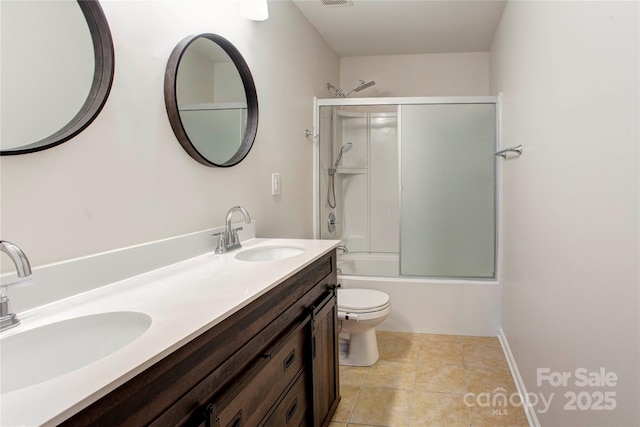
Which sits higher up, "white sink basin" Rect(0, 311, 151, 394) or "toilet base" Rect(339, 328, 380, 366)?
"white sink basin" Rect(0, 311, 151, 394)

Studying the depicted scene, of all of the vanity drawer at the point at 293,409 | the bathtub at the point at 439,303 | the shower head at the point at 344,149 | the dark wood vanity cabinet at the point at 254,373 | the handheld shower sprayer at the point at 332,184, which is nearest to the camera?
the dark wood vanity cabinet at the point at 254,373

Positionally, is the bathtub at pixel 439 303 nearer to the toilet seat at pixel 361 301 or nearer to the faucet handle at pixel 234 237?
the toilet seat at pixel 361 301

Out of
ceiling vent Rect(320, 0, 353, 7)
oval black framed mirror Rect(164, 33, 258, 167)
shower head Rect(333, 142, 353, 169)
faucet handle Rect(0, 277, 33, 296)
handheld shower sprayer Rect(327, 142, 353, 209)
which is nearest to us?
faucet handle Rect(0, 277, 33, 296)

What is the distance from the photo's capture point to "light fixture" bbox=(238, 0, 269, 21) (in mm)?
1765

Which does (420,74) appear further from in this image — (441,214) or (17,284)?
(17,284)

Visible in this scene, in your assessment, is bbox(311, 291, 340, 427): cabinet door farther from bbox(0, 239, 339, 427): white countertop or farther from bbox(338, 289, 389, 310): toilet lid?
bbox(338, 289, 389, 310): toilet lid

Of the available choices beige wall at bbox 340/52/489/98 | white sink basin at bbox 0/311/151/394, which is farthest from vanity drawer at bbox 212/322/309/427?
beige wall at bbox 340/52/489/98

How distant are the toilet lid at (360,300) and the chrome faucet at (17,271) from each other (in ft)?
5.49

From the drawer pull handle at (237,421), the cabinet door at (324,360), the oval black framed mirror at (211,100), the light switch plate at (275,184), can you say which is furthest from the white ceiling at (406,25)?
the drawer pull handle at (237,421)

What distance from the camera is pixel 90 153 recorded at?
107 cm

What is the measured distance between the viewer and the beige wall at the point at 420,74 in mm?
3566

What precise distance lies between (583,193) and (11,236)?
1522 mm

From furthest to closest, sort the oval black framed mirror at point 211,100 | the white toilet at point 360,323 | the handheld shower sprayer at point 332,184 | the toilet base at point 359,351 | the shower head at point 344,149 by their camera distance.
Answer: the shower head at point 344,149 → the handheld shower sprayer at point 332,184 → the toilet base at point 359,351 → the white toilet at point 360,323 → the oval black framed mirror at point 211,100

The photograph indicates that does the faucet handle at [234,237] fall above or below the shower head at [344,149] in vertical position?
below
